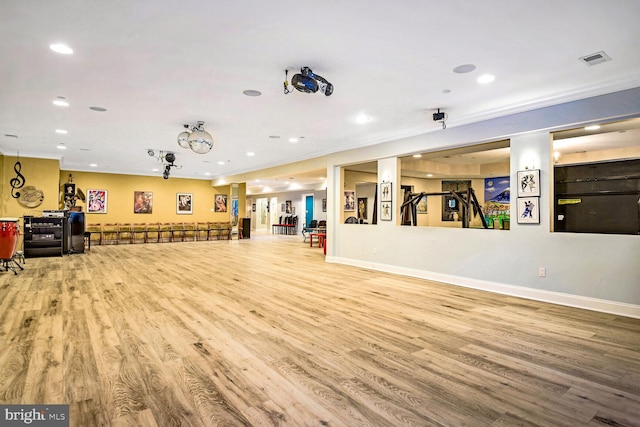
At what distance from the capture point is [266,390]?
2.38 m

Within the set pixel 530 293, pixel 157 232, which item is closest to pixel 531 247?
pixel 530 293

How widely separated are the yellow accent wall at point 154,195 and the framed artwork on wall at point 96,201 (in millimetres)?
123

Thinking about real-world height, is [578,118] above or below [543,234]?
above

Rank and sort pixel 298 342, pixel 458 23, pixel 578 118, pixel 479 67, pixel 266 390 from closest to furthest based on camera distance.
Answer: pixel 266 390 < pixel 458 23 < pixel 298 342 < pixel 479 67 < pixel 578 118

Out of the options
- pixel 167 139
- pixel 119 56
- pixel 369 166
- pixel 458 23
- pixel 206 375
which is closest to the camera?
pixel 206 375

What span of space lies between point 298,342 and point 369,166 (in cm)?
673

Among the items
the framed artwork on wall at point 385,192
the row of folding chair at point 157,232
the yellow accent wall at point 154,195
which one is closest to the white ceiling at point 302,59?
the framed artwork on wall at point 385,192

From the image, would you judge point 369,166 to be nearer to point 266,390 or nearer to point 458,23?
point 458,23

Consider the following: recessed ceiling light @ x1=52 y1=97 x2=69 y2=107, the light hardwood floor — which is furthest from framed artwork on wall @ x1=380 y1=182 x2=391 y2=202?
recessed ceiling light @ x1=52 y1=97 x2=69 y2=107

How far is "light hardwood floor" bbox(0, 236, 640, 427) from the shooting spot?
214cm

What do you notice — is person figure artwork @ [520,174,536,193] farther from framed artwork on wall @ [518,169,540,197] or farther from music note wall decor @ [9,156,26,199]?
music note wall decor @ [9,156,26,199]

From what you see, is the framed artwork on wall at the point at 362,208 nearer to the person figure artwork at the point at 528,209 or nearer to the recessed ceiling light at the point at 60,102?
the person figure artwork at the point at 528,209

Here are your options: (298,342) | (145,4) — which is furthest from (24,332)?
(145,4)

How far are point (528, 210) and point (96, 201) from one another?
48.1ft
